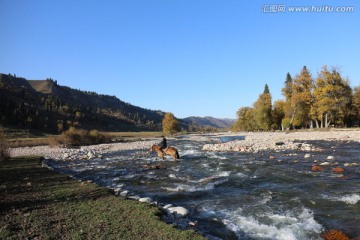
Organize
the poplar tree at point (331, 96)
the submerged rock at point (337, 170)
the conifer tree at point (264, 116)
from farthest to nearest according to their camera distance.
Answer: the conifer tree at point (264, 116) → the poplar tree at point (331, 96) → the submerged rock at point (337, 170)

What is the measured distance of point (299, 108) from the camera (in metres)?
81.5

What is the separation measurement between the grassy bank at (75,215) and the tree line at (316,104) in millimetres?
68423

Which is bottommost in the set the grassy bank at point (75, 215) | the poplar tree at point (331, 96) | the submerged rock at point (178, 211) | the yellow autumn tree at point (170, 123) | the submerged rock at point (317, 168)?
the submerged rock at point (178, 211)

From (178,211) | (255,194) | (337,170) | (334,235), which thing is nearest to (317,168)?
(337,170)

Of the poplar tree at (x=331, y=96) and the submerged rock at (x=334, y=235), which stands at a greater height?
the poplar tree at (x=331, y=96)

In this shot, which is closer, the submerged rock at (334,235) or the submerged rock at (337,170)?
the submerged rock at (334,235)

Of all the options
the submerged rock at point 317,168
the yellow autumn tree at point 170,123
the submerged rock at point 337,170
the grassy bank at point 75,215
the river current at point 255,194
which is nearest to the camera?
the grassy bank at point 75,215

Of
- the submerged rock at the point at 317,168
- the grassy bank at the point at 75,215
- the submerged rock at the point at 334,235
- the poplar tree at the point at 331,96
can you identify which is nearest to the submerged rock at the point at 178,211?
the grassy bank at the point at 75,215

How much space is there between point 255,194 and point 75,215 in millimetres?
9208

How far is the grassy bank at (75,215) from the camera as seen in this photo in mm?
9484

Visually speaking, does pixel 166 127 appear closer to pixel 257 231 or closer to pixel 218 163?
pixel 218 163

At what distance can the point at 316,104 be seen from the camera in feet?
243

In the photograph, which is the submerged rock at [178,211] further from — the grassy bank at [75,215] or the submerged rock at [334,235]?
the submerged rock at [334,235]

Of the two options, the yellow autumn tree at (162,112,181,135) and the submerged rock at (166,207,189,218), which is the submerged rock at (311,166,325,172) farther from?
the yellow autumn tree at (162,112,181,135)
